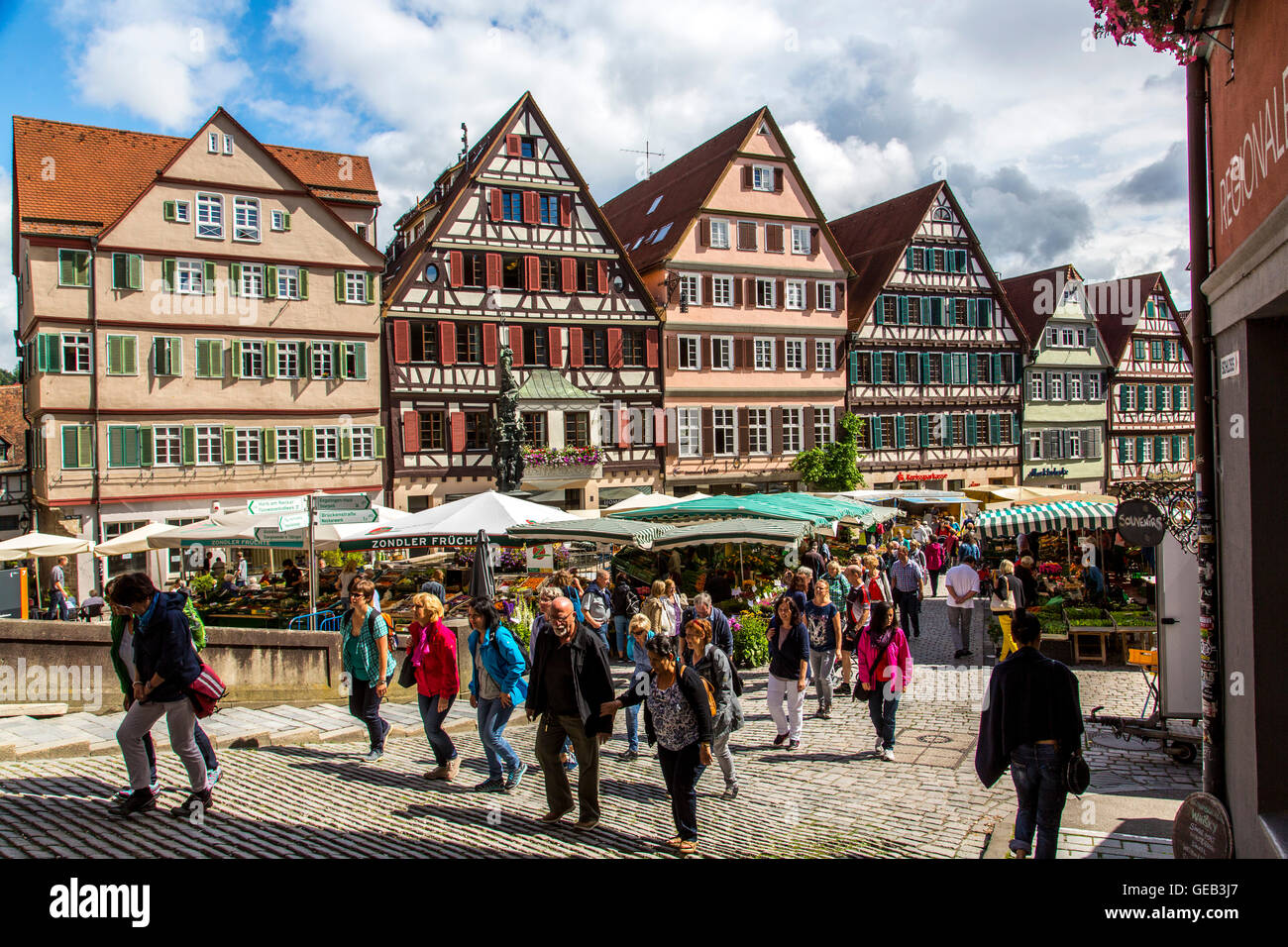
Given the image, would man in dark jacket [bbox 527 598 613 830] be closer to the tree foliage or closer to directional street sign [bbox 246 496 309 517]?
directional street sign [bbox 246 496 309 517]

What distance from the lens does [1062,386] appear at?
44.9 m

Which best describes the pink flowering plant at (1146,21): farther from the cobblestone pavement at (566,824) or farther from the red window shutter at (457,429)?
the red window shutter at (457,429)

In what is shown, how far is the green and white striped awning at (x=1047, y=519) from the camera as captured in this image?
59.4ft

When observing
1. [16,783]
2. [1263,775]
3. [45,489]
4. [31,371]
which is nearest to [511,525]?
[16,783]

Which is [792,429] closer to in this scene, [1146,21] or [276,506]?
[276,506]

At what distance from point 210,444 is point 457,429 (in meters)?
7.32

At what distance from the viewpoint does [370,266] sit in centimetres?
3031

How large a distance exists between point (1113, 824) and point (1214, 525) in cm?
221

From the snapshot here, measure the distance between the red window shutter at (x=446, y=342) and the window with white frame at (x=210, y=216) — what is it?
22.6 feet

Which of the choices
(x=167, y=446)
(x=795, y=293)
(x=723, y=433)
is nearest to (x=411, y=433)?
(x=167, y=446)

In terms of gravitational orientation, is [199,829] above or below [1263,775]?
below

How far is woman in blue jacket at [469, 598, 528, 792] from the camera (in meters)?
7.66

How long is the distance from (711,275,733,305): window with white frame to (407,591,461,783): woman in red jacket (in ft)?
97.2
